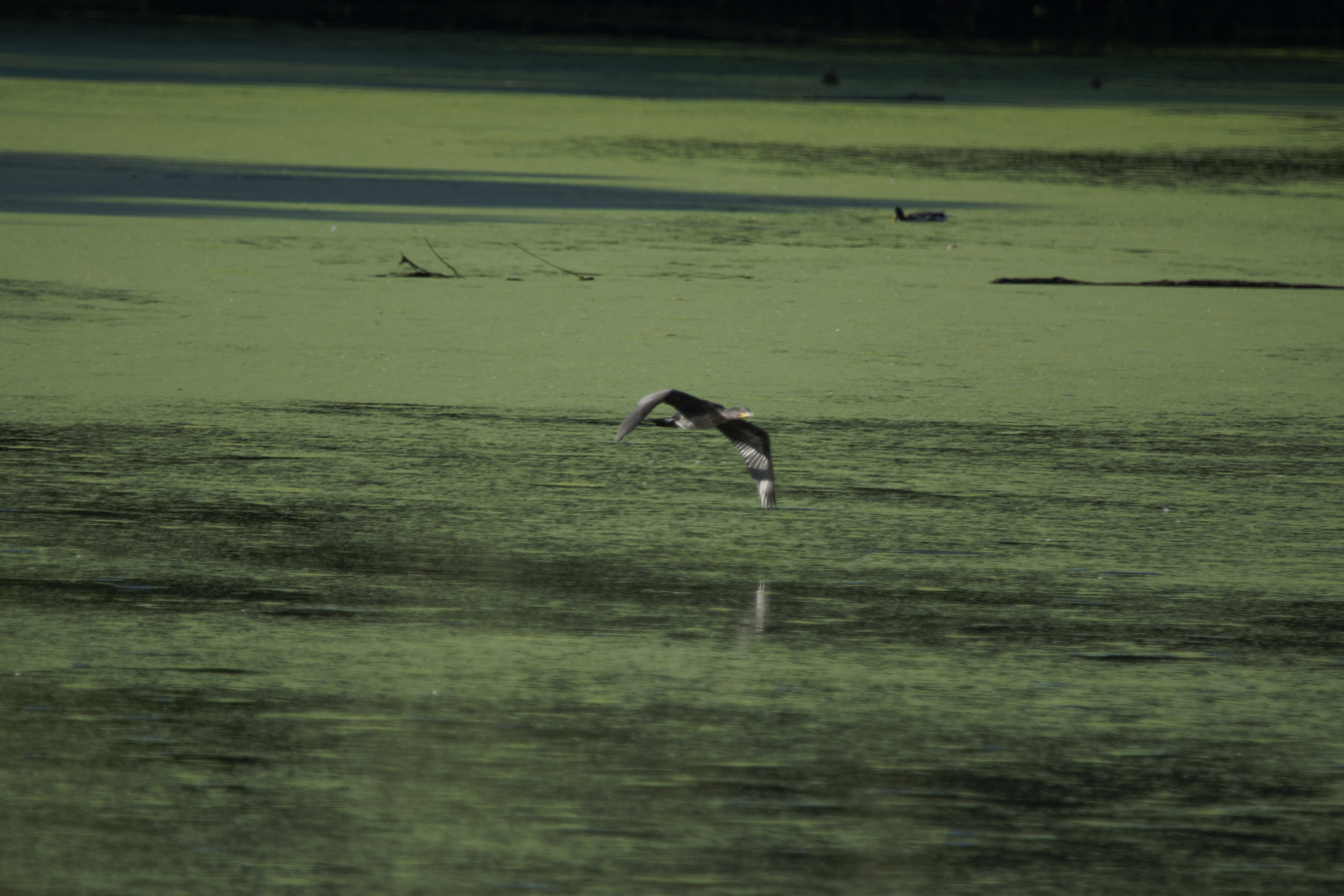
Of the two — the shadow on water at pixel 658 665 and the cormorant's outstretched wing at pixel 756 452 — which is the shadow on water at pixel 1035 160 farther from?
the cormorant's outstretched wing at pixel 756 452

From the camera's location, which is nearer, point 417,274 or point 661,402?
point 661,402

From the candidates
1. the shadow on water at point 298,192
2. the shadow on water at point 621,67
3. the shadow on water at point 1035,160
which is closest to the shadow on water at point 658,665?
the shadow on water at point 298,192

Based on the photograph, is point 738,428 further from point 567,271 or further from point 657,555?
point 567,271

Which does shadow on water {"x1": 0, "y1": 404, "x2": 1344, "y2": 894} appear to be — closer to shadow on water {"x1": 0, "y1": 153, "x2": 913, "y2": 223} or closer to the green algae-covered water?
the green algae-covered water

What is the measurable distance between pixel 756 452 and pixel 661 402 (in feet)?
0.96

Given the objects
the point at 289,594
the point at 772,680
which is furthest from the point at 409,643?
the point at 772,680

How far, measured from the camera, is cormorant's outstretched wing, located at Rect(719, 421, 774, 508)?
133 inches

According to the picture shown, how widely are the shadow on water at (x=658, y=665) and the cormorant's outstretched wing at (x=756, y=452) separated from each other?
0.23ft

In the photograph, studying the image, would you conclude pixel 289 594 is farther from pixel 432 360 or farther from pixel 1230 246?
pixel 1230 246

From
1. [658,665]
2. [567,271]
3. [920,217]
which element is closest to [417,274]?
[567,271]

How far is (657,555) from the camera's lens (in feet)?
10.6

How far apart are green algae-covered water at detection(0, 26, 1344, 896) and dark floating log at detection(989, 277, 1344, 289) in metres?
0.09

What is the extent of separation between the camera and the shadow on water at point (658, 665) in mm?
2102

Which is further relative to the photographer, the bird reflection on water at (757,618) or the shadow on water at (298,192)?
the shadow on water at (298,192)
